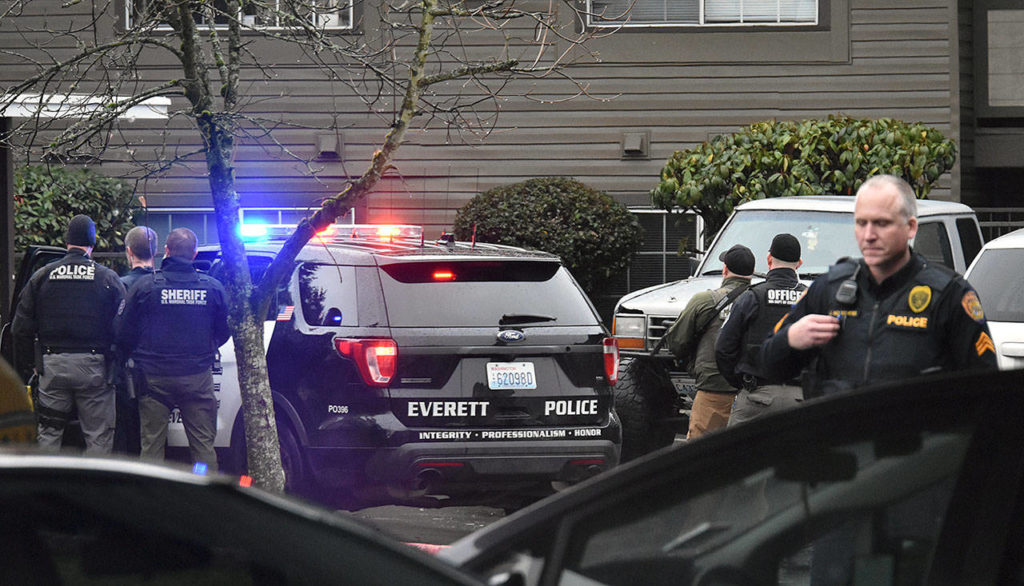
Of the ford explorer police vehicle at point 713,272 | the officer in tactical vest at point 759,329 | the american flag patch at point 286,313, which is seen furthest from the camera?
the ford explorer police vehicle at point 713,272

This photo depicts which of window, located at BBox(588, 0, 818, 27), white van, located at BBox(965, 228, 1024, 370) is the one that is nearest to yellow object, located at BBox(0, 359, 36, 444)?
white van, located at BBox(965, 228, 1024, 370)

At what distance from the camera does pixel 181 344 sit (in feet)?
27.5

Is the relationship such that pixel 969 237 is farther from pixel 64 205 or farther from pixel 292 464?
pixel 64 205

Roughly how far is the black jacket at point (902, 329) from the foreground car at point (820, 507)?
154 cm

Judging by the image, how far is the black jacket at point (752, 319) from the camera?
22.5ft

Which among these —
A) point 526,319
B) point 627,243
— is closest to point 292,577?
point 526,319

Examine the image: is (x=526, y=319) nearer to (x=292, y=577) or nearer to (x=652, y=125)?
(x=292, y=577)

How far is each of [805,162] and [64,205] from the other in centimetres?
832

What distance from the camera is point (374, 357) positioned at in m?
7.27

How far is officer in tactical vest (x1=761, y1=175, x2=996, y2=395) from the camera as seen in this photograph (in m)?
4.26

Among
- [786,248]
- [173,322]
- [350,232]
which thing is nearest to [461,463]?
[786,248]

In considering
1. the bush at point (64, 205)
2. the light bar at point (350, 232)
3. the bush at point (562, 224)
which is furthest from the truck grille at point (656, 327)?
the bush at point (64, 205)

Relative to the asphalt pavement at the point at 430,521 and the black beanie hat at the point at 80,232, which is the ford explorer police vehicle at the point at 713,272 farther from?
the black beanie hat at the point at 80,232

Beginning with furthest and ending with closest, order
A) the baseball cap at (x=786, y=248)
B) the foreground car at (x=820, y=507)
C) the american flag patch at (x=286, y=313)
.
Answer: the american flag patch at (x=286, y=313), the baseball cap at (x=786, y=248), the foreground car at (x=820, y=507)
